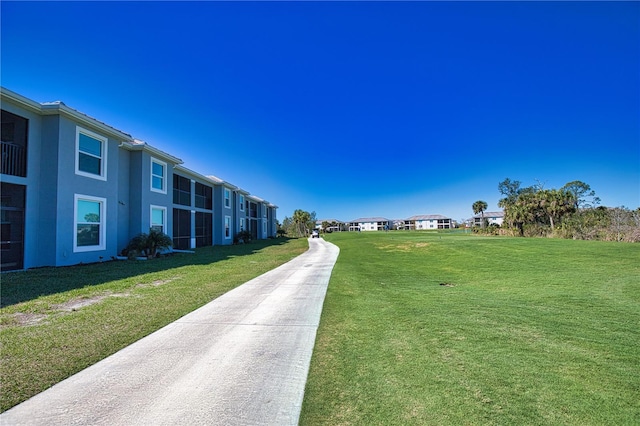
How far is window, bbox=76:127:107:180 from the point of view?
11.8 meters

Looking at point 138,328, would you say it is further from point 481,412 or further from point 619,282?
point 619,282

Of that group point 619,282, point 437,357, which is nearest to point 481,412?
point 437,357

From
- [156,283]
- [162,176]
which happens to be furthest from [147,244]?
[156,283]

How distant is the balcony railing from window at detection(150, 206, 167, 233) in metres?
6.65

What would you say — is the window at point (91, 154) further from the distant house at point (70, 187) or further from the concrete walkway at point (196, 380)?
the concrete walkway at point (196, 380)

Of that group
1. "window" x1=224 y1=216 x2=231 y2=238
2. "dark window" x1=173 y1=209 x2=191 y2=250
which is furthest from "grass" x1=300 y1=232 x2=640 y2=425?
"window" x1=224 y1=216 x2=231 y2=238

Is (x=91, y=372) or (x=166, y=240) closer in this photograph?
(x=91, y=372)

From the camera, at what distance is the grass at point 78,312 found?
330 centimetres

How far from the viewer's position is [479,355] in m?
3.58

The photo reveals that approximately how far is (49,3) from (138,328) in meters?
11.3

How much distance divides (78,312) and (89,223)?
870 cm

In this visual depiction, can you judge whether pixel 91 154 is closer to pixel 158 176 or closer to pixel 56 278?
pixel 158 176

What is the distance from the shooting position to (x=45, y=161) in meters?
10.7

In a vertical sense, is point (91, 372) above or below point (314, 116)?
below
